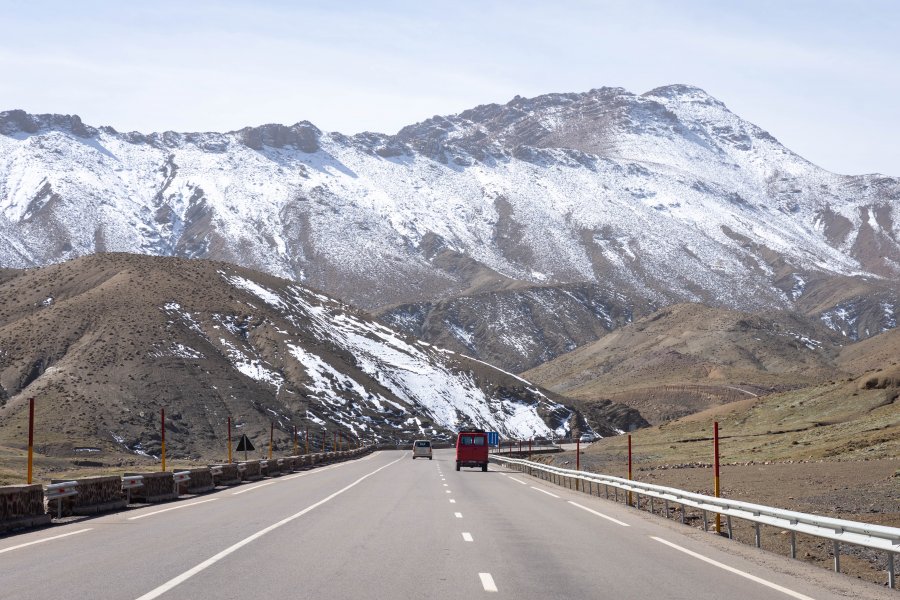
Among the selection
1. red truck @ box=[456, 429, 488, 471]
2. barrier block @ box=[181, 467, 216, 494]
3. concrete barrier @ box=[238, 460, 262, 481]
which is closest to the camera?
barrier block @ box=[181, 467, 216, 494]

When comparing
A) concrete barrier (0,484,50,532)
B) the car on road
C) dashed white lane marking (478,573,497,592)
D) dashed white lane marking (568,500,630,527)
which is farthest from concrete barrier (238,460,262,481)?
dashed white lane marking (478,573,497,592)

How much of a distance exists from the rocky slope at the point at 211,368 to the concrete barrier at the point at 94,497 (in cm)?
5048

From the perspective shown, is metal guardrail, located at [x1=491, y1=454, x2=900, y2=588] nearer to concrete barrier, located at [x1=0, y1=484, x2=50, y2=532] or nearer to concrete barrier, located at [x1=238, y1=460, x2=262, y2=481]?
concrete barrier, located at [x1=0, y1=484, x2=50, y2=532]

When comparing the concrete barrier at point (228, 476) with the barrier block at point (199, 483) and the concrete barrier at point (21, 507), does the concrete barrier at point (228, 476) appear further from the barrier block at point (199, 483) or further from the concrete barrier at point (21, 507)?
the concrete barrier at point (21, 507)

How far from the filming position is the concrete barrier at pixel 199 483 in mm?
36188

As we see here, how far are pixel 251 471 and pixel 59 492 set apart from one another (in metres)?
24.1

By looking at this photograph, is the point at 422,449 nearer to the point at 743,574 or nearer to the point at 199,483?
the point at 199,483

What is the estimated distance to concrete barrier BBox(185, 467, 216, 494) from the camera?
119ft

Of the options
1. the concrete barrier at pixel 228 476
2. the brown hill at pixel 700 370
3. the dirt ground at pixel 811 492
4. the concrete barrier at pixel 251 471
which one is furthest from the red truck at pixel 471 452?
the brown hill at pixel 700 370

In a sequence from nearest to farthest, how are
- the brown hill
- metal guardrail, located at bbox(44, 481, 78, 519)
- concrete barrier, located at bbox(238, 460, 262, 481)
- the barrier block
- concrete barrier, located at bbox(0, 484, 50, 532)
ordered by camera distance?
concrete barrier, located at bbox(0, 484, 50, 532) → metal guardrail, located at bbox(44, 481, 78, 519) → the barrier block → concrete barrier, located at bbox(238, 460, 262, 481) → the brown hill

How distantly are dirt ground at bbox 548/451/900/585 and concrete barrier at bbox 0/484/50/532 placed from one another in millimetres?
14066

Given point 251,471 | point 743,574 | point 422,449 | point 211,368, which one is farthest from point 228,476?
point 211,368

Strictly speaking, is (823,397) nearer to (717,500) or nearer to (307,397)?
(307,397)

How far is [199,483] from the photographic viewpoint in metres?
37.4
